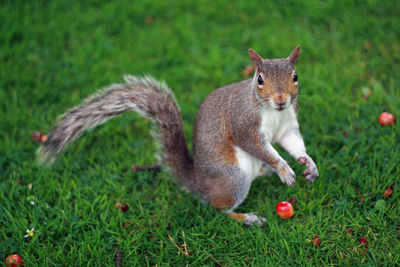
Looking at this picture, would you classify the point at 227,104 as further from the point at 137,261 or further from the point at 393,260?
the point at 393,260

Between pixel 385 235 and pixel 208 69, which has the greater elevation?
pixel 208 69

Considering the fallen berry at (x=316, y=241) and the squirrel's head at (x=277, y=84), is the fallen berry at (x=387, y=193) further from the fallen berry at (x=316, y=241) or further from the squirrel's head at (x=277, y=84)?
the squirrel's head at (x=277, y=84)

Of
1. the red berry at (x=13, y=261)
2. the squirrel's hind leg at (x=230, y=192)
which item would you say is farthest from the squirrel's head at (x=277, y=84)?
the red berry at (x=13, y=261)

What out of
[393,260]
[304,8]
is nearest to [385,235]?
[393,260]

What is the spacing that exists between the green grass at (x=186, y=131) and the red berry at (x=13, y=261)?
1.4 inches

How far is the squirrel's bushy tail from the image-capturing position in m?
2.18

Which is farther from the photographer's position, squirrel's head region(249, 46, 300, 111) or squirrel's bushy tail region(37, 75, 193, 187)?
squirrel's bushy tail region(37, 75, 193, 187)

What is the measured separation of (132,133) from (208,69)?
36.3 inches

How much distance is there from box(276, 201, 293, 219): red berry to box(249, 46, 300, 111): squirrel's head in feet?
1.99

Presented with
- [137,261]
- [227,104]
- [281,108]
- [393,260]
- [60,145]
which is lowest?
[137,261]

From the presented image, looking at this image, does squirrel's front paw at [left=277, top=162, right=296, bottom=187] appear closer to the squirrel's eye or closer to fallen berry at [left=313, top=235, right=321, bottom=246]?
fallen berry at [left=313, top=235, right=321, bottom=246]

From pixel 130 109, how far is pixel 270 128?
2.57 feet

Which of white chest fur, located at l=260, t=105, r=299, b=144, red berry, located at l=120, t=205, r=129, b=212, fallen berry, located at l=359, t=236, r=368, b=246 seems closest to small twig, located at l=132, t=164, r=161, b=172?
red berry, located at l=120, t=205, r=129, b=212

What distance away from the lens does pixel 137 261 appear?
6.53ft
